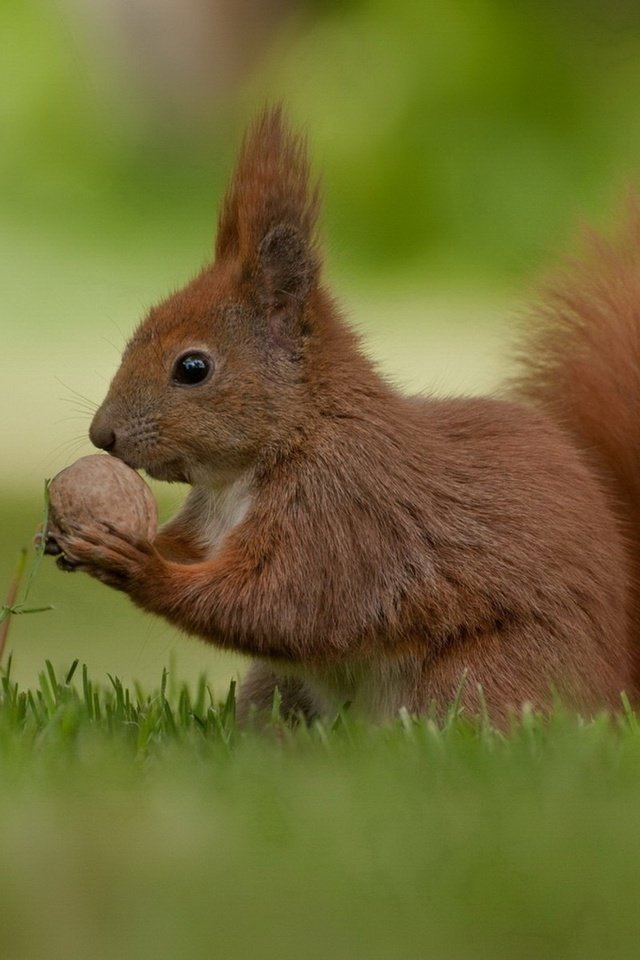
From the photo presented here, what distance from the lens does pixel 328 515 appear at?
202 centimetres

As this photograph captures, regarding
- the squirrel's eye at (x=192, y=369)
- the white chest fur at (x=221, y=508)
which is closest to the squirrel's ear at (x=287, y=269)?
the squirrel's eye at (x=192, y=369)

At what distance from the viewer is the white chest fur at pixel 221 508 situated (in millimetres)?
2059

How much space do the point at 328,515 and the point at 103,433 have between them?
0.98 ft

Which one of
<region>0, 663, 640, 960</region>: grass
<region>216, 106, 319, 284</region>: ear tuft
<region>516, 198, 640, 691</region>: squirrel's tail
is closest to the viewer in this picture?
<region>0, 663, 640, 960</region>: grass

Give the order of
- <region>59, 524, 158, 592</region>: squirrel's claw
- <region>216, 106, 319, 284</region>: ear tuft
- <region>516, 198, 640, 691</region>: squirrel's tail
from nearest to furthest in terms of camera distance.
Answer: <region>59, 524, 158, 592</region>: squirrel's claw
<region>216, 106, 319, 284</region>: ear tuft
<region>516, 198, 640, 691</region>: squirrel's tail

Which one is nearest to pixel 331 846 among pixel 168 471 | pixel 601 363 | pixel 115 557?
pixel 115 557

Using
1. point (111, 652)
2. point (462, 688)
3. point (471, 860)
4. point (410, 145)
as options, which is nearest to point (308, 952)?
point (471, 860)

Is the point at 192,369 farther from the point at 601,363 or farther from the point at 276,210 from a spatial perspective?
the point at 601,363

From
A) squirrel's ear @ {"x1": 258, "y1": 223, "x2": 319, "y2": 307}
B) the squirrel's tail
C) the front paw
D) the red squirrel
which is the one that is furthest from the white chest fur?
the squirrel's tail

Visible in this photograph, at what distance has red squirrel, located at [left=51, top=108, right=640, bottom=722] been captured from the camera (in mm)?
1992

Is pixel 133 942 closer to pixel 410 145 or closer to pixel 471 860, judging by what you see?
pixel 471 860

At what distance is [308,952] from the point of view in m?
1.27

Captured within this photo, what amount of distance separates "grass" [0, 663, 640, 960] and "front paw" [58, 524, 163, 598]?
22cm

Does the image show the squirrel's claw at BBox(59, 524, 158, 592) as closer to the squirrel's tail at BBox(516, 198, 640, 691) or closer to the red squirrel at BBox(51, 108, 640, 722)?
the red squirrel at BBox(51, 108, 640, 722)
